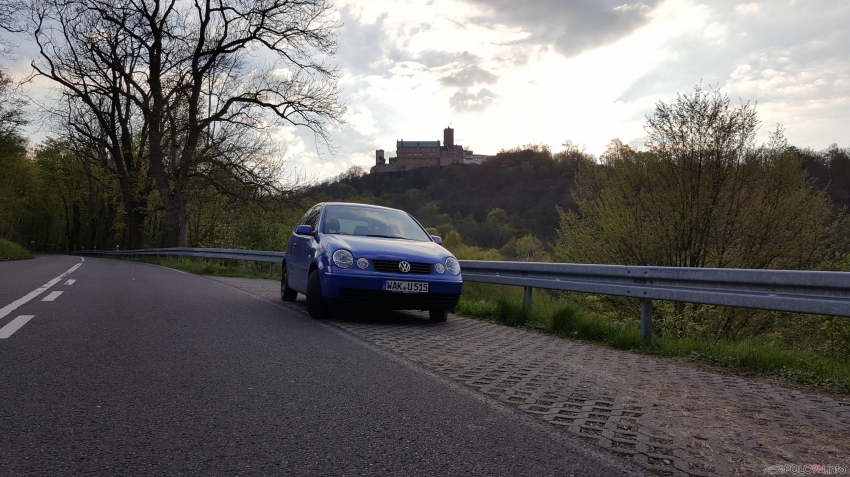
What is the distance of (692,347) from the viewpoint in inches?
245

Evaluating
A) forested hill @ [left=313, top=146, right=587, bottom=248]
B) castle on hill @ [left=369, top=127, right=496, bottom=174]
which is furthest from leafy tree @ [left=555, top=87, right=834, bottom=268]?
castle on hill @ [left=369, top=127, right=496, bottom=174]

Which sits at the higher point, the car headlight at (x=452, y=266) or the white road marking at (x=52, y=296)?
the car headlight at (x=452, y=266)

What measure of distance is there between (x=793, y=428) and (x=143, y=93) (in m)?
27.4

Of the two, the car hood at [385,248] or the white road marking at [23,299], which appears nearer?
the white road marking at [23,299]

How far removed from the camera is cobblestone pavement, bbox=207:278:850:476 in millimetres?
3102

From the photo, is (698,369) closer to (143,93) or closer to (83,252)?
(143,93)

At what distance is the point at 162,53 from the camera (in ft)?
84.4

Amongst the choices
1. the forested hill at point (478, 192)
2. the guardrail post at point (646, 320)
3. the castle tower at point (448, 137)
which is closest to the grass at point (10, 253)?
the forested hill at point (478, 192)

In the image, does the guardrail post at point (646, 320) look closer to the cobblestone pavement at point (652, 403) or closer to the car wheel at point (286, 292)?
the cobblestone pavement at point (652, 403)

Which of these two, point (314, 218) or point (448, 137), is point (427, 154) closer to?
point (448, 137)

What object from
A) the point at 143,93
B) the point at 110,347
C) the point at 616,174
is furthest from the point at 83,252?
the point at 110,347

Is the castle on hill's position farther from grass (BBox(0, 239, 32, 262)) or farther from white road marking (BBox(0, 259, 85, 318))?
white road marking (BBox(0, 259, 85, 318))

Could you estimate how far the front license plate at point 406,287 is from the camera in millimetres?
7570

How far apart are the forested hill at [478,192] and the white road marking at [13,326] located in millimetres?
40394
